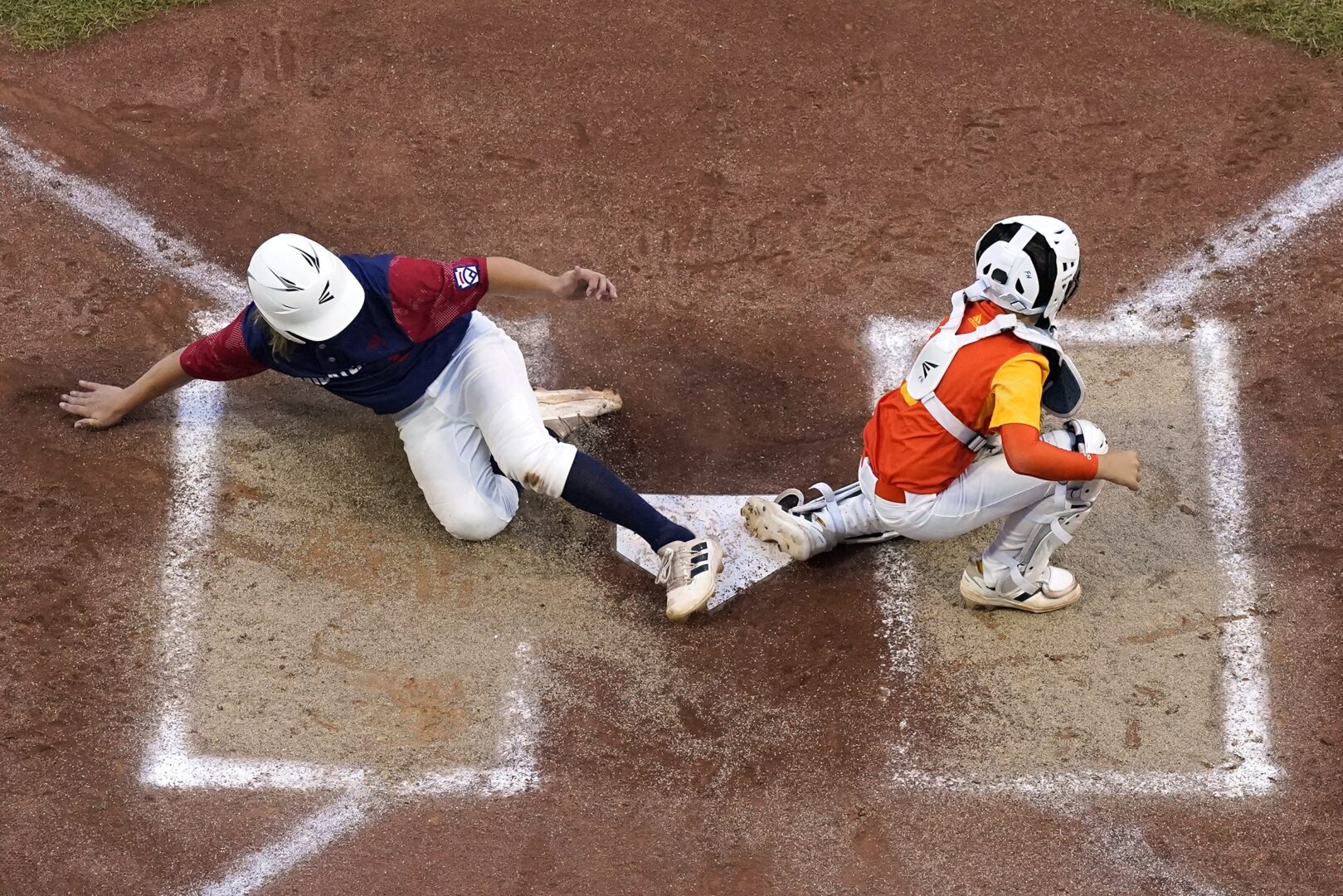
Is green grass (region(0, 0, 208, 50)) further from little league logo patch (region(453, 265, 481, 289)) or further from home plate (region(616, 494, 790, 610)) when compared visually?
home plate (region(616, 494, 790, 610))

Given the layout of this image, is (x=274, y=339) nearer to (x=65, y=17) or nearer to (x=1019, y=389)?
(x=1019, y=389)

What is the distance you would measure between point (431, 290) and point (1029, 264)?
2.12 m

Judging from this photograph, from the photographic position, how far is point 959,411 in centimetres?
433

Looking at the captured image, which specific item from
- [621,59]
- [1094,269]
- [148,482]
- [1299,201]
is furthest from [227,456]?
[1299,201]

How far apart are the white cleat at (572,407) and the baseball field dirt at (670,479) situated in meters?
0.10

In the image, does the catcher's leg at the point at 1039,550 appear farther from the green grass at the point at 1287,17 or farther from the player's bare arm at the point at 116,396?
the green grass at the point at 1287,17

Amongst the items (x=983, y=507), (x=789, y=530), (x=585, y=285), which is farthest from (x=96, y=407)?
(x=983, y=507)

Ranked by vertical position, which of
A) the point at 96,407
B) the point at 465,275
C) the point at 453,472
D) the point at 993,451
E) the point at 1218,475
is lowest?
the point at 96,407

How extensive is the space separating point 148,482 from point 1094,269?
4200 millimetres

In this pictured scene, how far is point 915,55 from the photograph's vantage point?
6750 mm

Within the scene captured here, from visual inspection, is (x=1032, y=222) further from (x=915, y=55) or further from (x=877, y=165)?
(x=915, y=55)

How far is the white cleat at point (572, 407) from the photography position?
5359 mm

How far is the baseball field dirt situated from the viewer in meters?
4.29

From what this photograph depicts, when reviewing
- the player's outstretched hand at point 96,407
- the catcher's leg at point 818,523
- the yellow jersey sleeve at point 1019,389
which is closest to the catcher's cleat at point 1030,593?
the catcher's leg at point 818,523
